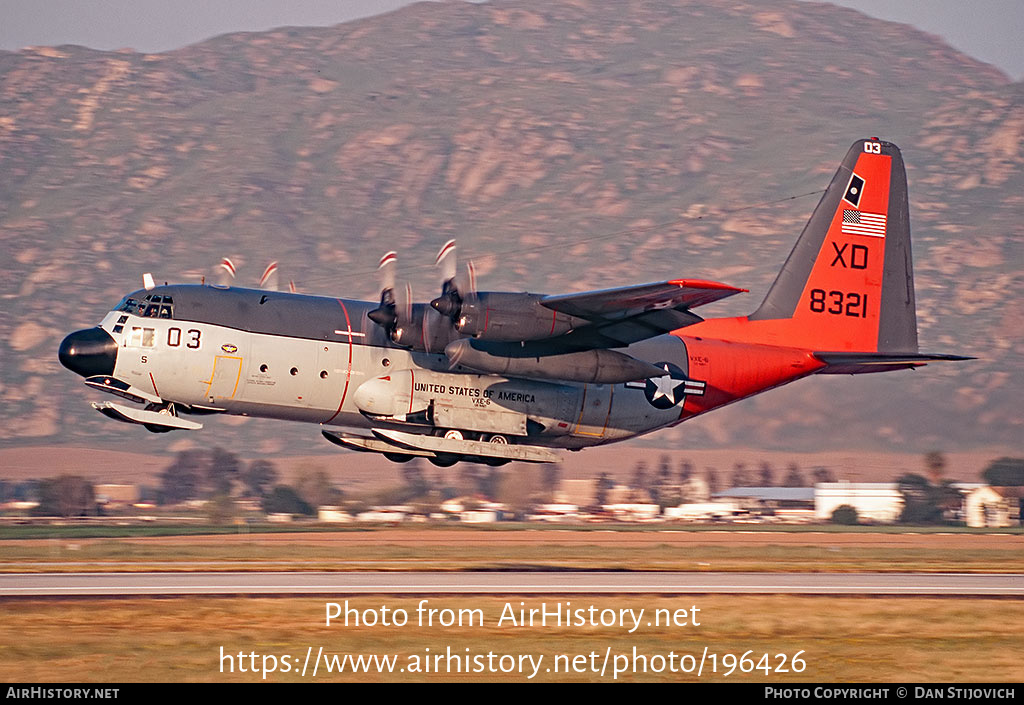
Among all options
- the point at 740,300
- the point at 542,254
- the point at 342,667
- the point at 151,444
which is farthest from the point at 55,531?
the point at 542,254

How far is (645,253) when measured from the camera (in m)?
183

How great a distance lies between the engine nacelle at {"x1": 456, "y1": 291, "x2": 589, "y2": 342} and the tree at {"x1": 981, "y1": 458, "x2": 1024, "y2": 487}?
4242 cm

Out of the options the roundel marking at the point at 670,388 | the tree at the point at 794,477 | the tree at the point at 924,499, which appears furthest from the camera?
the tree at the point at 794,477

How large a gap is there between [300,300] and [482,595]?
7.54m

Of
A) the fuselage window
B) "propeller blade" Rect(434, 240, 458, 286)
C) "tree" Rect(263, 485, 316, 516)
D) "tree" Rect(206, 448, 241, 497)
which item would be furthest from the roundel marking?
"tree" Rect(206, 448, 241, 497)

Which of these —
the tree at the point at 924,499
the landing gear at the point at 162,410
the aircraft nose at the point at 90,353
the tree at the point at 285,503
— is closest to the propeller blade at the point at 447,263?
the landing gear at the point at 162,410

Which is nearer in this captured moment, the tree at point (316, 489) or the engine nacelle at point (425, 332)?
the engine nacelle at point (425, 332)

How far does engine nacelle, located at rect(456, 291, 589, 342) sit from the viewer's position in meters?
26.0

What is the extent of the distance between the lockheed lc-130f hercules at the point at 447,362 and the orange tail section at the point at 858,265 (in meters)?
1.09

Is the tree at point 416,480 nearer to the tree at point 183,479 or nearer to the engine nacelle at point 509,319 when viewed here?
the tree at point 183,479

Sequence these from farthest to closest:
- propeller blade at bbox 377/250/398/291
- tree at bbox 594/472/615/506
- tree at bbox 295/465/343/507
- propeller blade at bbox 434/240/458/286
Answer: tree at bbox 594/472/615/506
tree at bbox 295/465/343/507
propeller blade at bbox 377/250/398/291
propeller blade at bbox 434/240/458/286

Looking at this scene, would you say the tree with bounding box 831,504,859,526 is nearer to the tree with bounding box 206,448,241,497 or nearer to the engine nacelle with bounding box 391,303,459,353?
the tree with bounding box 206,448,241,497

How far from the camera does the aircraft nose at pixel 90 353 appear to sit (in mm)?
25828

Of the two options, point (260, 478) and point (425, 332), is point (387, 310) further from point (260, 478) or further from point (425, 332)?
point (260, 478)
